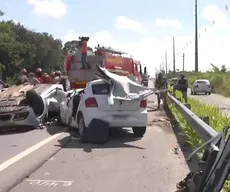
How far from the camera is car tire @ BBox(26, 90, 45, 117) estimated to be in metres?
14.8

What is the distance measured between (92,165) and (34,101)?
641 centimetres

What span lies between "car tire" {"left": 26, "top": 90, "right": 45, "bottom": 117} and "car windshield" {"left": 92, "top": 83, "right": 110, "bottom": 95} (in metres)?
2.77

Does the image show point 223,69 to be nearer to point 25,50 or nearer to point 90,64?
point 25,50

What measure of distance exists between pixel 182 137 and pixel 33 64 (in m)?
69.4

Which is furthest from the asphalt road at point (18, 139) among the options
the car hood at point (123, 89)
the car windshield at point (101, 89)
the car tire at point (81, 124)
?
the car hood at point (123, 89)

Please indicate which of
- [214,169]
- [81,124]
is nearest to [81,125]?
[81,124]

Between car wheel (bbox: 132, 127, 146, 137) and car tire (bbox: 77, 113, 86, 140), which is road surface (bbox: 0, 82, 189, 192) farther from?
car tire (bbox: 77, 113, 86, 140)

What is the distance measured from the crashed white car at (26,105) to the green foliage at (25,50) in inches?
1752

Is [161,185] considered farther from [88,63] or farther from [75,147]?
[88,63]

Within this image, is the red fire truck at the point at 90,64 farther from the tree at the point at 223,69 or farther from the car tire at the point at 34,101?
the tree at the point at 223,69

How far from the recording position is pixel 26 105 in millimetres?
14680

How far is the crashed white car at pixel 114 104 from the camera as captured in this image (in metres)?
12.4

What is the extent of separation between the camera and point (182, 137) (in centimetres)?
1267

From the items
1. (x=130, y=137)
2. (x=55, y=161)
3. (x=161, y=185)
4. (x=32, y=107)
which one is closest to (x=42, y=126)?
(x=32, y=107)
